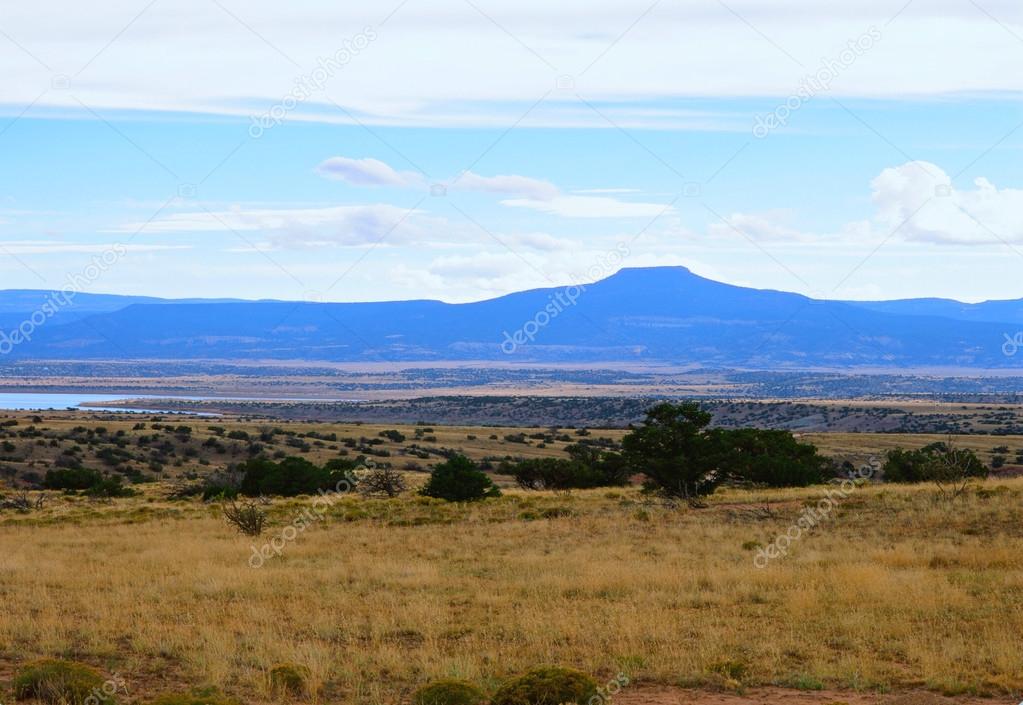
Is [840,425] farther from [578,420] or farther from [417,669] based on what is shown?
[417,669]

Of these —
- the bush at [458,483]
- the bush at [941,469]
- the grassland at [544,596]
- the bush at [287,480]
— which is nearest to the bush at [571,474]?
the bush at [458,483]

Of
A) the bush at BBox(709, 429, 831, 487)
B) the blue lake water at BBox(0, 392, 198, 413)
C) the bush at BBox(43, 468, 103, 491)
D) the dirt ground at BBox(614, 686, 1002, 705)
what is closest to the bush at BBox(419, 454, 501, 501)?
the bush at BBox(709, 429, 831, 487)

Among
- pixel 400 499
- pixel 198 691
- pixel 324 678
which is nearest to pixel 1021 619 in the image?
pixel 324 678

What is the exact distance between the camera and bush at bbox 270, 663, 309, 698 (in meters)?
10.5

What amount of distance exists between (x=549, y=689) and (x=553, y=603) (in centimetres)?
497

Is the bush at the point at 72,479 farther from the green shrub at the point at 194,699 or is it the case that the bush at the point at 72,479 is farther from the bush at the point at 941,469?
the green shrub at the point at 194,699

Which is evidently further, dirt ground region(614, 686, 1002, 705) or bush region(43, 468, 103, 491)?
bush region(43, 468, 103, 491)

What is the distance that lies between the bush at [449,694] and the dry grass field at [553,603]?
54 cm

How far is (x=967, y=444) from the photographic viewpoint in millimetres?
62812

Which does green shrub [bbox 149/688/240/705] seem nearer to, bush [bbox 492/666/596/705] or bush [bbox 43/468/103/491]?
bush [bbox 492/666/596/705]

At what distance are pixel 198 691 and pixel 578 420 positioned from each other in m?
101

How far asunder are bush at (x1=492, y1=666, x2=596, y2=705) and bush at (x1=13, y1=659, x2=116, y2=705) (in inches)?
141

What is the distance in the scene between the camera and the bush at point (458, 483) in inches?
1271

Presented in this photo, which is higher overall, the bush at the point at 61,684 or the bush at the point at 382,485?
the bush at the point at 61,684
